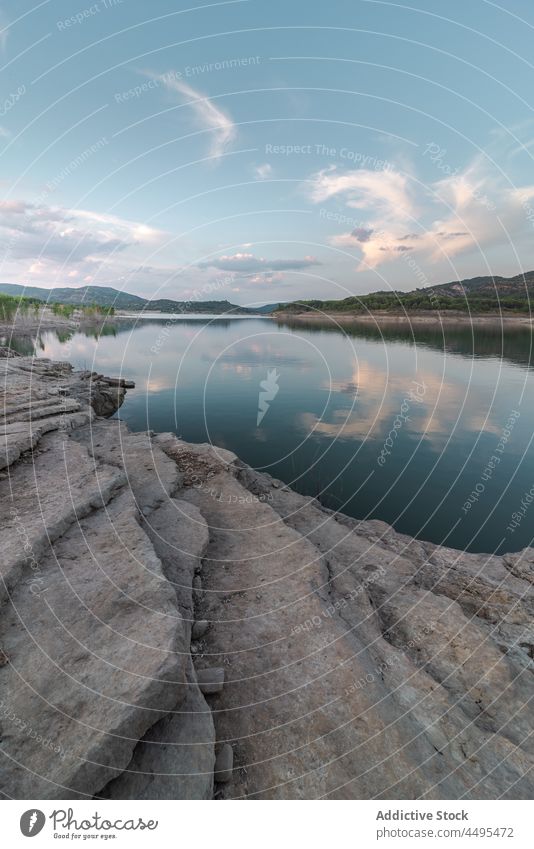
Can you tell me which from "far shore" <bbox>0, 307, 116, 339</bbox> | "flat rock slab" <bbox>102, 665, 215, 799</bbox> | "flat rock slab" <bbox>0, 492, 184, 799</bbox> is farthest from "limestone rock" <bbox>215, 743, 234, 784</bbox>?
"far shore" <bbox>0, 307, 116, 339</bbox>

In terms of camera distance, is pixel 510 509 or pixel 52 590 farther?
pixel 510 509

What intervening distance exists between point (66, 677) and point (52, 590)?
91.8 inches

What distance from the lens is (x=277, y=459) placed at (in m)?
27.8

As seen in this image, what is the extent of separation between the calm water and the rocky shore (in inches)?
271

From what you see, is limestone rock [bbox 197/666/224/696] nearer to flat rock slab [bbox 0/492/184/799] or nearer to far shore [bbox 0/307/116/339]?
flat rock slab [bbox 0/492/184/799]

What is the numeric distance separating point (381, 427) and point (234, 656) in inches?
1123

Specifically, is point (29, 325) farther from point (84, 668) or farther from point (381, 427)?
point (84, 668)

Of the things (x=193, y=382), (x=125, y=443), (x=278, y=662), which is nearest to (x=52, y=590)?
(x=278, y=662)

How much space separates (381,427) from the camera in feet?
111

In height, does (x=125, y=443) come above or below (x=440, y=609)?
above

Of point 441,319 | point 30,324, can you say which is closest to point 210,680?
point 441,319

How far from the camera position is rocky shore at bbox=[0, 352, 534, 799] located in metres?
5.89

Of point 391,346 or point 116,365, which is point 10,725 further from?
point 391,346
